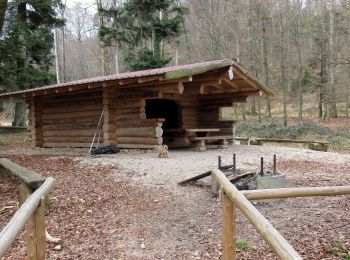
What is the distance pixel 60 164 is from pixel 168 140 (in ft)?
17.3

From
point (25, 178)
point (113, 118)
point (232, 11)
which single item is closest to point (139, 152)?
→ point (113, 118)

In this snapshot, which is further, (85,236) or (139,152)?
(139,152)

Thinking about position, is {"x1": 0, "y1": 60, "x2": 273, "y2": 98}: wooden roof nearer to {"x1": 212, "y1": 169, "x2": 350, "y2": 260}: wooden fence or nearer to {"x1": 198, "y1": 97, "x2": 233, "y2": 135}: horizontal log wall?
{"x1": 198, "y1": 97, "x2": 233, "y2": 135}: horizontal log wall

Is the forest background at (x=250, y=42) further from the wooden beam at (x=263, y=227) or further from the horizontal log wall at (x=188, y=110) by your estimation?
the wooden beam at (x=263, y=227)

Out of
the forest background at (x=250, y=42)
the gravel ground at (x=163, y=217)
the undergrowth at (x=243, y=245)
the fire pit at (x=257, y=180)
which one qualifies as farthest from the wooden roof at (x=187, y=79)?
the forest background at (x=250, y=42)

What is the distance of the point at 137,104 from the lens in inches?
472

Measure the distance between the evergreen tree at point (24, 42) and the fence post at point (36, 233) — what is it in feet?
54.5

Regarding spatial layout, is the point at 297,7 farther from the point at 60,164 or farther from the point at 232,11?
the point at 60,164

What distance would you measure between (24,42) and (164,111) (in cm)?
882

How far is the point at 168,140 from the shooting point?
540 inches

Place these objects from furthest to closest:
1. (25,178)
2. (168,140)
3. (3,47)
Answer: (3,47)
(168,140)
(25,178)

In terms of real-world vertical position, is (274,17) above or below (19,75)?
above

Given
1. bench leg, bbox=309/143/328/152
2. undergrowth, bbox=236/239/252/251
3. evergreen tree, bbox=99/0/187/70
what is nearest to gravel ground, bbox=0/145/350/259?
undergrowth, bbox=236/239/252/251

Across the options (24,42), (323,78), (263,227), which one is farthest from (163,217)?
(323,78)
